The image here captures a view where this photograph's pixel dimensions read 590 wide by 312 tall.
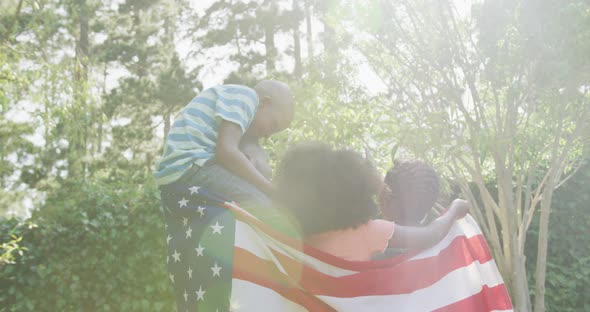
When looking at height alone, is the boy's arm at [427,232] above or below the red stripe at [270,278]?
above

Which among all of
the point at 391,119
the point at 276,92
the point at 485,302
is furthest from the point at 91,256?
the point at 485,302

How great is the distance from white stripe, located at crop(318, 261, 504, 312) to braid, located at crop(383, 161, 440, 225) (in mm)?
365

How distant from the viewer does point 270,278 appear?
7.00 ft

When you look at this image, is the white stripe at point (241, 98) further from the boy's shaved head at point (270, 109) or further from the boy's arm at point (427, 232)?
the boy's arm at point (427, 232)

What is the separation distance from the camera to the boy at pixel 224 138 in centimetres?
233

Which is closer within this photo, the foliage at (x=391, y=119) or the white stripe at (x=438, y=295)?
the white stripe at (x=438, y=295)

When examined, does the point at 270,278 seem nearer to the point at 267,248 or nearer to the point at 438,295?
the point at 267,248

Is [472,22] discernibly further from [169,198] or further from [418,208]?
[169,198]

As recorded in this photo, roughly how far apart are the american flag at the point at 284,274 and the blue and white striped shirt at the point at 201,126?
11cm

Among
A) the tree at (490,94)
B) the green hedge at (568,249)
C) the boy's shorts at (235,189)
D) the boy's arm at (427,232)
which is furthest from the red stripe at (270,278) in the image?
the green hedge at (568,249)

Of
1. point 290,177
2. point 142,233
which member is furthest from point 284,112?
point 142,233

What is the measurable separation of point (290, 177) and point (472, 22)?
434 centimetres

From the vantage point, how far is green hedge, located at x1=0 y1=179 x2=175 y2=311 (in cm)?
597

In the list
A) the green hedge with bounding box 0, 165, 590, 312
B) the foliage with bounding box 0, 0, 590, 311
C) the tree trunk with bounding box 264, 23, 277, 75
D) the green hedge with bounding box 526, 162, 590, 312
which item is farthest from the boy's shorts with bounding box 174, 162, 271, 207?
the tree trunk with bounding box 264, 23, 277, 75
